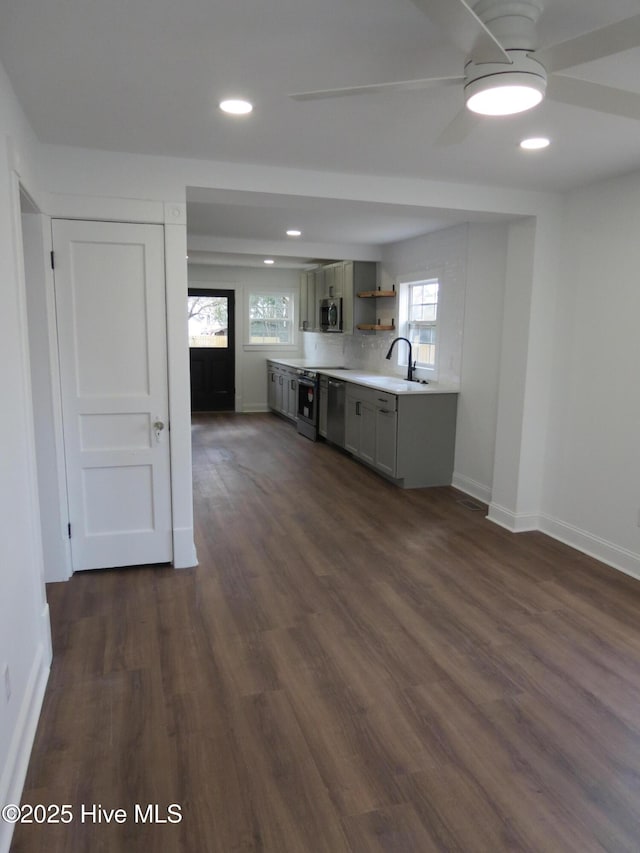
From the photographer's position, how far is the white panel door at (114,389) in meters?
3.21

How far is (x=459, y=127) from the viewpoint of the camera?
199 centimetres

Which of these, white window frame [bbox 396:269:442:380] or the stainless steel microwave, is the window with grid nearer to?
white window frame [bbox 396:269:442:380]

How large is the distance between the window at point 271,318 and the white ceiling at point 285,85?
5.93 meters

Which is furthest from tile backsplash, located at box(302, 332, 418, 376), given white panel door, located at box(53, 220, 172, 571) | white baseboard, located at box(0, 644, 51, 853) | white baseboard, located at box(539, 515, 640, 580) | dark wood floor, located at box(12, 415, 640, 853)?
white baseboard, located at box(0, 644, 51, 853)

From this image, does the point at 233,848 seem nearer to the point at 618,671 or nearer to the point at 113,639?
the point at 113,639

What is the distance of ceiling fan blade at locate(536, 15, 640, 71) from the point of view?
137 centimetres

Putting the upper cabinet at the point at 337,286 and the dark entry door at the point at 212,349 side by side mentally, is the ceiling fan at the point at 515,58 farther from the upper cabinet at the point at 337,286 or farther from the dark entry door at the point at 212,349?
the dark entry door at the point at 212,349

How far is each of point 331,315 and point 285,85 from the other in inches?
205

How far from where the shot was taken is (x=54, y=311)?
317 centimetres

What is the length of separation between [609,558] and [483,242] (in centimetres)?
271

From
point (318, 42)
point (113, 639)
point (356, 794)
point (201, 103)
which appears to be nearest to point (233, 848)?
point (356, 794)

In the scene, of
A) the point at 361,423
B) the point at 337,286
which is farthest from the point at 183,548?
the point at 337,286

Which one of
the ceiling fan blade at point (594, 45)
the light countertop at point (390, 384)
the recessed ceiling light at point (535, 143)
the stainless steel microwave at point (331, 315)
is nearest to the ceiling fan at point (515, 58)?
the ceiling fan blade at point (594, 45)

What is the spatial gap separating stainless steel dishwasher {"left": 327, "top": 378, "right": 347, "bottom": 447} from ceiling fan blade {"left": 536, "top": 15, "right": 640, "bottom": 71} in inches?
187
